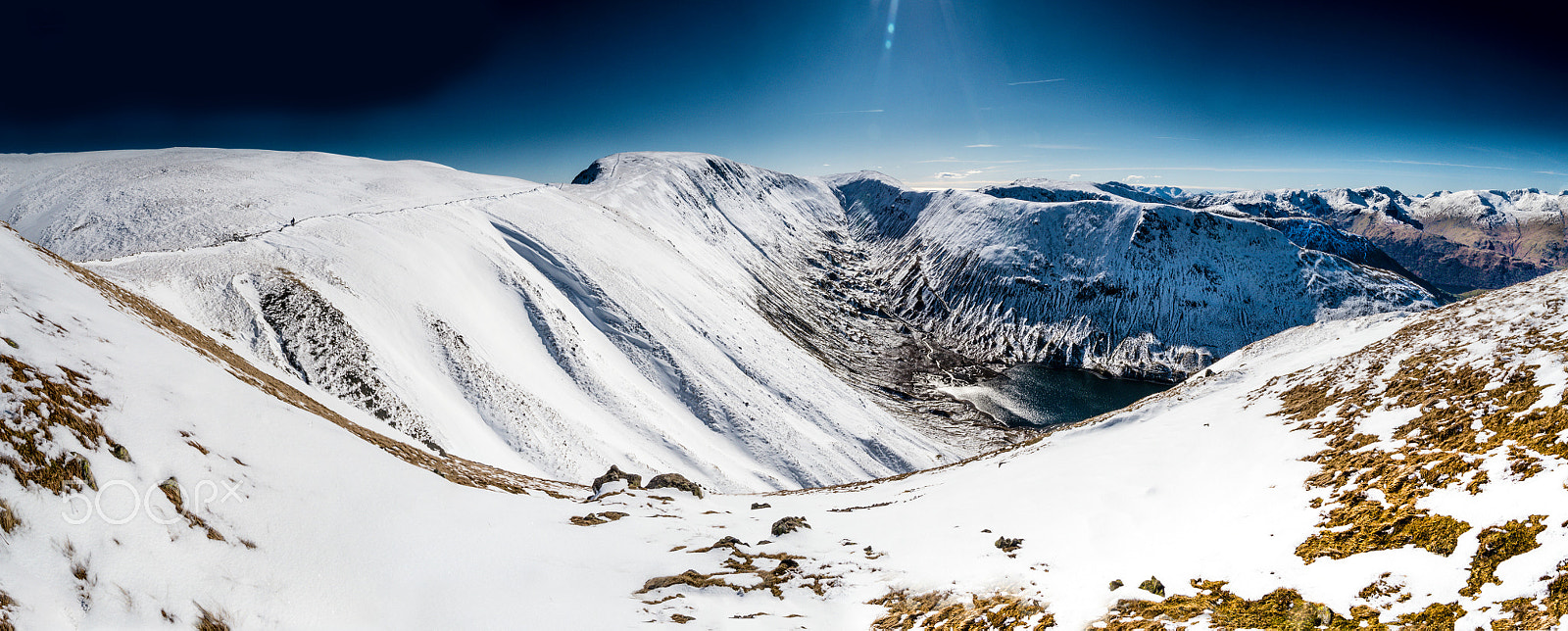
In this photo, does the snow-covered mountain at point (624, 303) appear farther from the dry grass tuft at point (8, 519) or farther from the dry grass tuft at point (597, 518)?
the dry grass tuft at point (8, 519)

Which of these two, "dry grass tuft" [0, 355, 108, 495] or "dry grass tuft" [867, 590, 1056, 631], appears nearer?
"dry grass tuft" [0, 355, 108, 495]

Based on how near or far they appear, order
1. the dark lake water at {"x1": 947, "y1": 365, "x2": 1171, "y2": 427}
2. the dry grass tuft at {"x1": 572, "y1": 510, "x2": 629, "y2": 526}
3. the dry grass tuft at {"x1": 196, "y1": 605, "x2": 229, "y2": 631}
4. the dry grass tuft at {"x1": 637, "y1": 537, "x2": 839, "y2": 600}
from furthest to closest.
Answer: the dark lake water at {"x1": 947, "y1": 365, "x2": 1171, "y2": 427} → the dry grass tuft at {"x1": 572, "y1": 510, "x2": 629, "y2": 526} → the dry grass tuft at {"x1": 637, "y1": 537, "x2": 839, "y2": 600} → the dry grass tuft at {"x1": 196, "y1": 605, "x2": 229, "y2": 631}

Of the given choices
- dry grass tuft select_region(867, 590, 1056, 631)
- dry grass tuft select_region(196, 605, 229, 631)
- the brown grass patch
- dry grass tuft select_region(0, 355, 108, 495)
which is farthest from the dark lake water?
dry grass tuft select_region(0, 355, 108, 495)

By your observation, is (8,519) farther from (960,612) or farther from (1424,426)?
(1424,426)

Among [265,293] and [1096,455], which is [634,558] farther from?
[265,293]

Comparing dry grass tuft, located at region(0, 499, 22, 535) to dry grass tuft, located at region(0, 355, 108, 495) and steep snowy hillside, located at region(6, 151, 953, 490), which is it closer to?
dry grass tuft, located at region(0, 355, 108, 495)

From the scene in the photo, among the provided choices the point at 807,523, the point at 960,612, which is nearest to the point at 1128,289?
the point at 807,523

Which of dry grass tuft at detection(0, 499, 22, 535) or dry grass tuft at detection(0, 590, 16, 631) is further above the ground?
Result: dry grass tuft at detection(0, 499, 22, 535)
